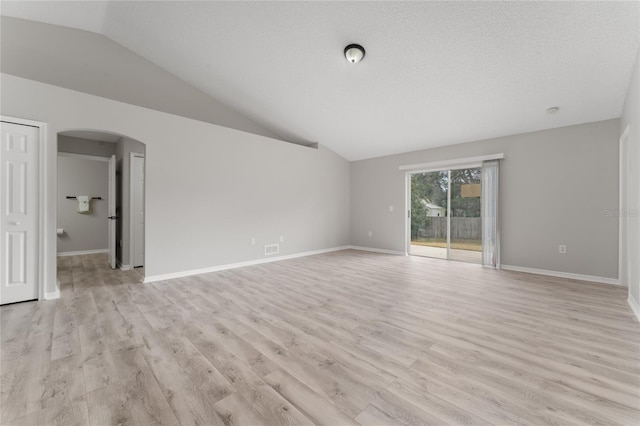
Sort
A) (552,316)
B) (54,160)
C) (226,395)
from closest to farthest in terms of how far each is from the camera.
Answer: (226,395) → (552,316) → (54,160)

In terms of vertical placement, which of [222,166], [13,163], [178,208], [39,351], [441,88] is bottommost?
[39,351]

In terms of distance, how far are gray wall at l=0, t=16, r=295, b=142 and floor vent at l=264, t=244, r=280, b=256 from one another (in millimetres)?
2816

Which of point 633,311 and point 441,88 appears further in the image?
point 441,88

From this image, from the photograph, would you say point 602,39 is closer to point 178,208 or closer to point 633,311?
point 633,311

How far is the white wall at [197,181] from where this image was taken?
318 centimetres

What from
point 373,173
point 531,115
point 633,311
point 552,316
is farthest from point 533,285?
point 373,173

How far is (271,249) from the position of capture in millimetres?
5488

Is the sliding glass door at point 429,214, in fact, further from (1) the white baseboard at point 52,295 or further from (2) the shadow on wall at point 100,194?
(1) the white baseboard at point 52,295

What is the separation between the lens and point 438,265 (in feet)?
16.5

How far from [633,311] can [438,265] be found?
2530 millimetres

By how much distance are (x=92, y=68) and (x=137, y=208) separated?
235 centimetres

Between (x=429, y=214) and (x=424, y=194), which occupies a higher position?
(x=424, y=194)

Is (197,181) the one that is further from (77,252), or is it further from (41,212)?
(77,252)

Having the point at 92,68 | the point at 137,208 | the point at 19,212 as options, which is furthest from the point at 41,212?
the point at 92,68
